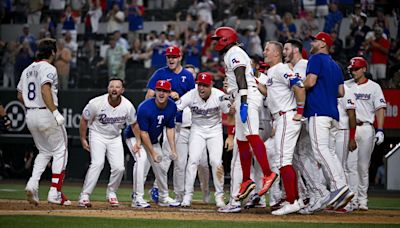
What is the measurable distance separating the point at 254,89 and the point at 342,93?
130 cm

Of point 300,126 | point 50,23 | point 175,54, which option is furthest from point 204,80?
point 50,23

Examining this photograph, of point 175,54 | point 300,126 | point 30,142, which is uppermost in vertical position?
point 175,54

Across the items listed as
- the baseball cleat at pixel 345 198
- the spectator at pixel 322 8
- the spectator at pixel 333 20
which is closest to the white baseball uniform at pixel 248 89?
the baseball cleat at pixel 345 198

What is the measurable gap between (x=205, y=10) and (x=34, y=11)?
20.6 ft

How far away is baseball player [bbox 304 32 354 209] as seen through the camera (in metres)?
12.1

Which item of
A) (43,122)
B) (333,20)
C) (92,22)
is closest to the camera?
(43,122)

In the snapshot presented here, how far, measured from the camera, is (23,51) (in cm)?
2441

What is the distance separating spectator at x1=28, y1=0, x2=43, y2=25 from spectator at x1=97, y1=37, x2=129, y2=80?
5090 millimetres

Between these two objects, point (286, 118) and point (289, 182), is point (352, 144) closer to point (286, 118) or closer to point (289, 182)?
point (286, 118)

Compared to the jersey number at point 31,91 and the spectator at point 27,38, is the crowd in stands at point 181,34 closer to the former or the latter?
the spectator at point 27,38

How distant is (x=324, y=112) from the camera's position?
12242 millimetres

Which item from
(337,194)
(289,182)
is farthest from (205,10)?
(337,194)

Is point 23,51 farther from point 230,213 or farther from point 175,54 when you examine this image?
point 230,213

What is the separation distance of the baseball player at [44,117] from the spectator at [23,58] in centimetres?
1078
